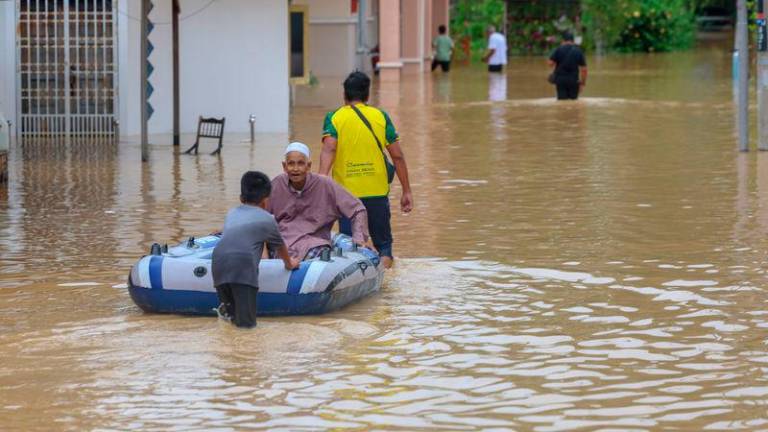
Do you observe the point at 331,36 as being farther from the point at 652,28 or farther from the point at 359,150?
the point at 359,150

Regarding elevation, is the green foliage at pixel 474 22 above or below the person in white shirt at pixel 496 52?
above

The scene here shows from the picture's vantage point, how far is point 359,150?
11.1m

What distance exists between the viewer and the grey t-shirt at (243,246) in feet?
30.3

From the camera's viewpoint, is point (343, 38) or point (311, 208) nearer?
point (311, 208)

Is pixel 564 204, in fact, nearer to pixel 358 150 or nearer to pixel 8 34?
pixel 358 150

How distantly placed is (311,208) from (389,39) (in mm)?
31785

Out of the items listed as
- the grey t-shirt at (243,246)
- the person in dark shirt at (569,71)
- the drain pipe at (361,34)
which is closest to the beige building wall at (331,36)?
the drain pipe at (361,34)

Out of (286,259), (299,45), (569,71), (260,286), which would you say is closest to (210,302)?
(260,286)

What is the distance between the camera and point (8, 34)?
2219 cm

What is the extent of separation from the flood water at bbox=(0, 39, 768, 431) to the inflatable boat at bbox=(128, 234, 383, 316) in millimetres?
122

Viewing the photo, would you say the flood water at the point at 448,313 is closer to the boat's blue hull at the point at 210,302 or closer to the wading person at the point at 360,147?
the boat's blue hull at the point at 210,302

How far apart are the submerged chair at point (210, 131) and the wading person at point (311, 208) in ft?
33.0

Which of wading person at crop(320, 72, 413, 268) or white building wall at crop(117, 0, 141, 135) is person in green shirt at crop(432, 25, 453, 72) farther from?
wading person at crop(320, 72, 413, 268)

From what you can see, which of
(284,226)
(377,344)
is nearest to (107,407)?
(377,344)
